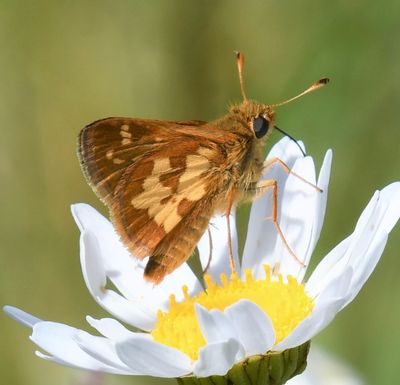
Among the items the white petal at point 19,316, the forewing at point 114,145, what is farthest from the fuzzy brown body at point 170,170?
the white petal at point 19,316

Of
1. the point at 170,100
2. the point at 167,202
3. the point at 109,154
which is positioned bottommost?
the point at 167,202

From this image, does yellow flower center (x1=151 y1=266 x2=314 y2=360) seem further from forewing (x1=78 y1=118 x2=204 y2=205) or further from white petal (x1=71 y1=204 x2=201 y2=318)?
forewing (x1=78 y1=118 x2=204 y2=205)

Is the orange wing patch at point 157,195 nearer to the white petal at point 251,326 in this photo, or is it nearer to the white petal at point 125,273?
the white petal at point 125,273

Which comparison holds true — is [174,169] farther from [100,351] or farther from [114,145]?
[100,351]

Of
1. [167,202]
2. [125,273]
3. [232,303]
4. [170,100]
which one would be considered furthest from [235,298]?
[170,100]

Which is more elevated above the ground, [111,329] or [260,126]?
[260,126]

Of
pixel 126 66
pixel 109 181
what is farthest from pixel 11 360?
pixel 109 181

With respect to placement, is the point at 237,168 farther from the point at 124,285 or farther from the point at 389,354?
the point at 389,354
